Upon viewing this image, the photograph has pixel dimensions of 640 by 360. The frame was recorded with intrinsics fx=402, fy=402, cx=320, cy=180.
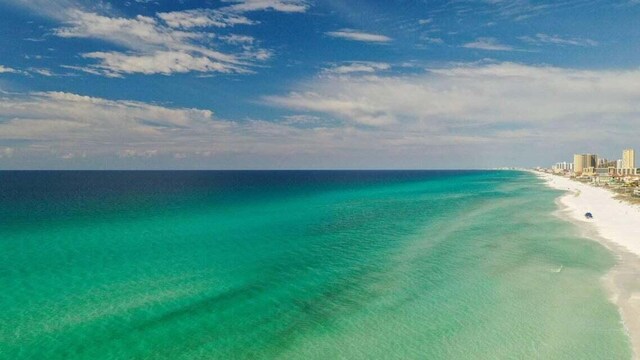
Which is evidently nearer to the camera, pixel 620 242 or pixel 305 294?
pixel 305 294

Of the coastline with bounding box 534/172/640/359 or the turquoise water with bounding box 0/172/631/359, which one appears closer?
the turquoise water with bounding box 0/172/631/359

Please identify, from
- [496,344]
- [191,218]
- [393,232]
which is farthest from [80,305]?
[191,218]

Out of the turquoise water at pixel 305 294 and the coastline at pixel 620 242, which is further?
the coastline at pixel 620 242

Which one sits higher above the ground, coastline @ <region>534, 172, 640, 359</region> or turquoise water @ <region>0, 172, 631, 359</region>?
coastline @ <region>534, 172, 640, 359</region>

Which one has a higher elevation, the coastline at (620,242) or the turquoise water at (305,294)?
the coastline at (620,242)

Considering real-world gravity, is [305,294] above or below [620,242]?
below
